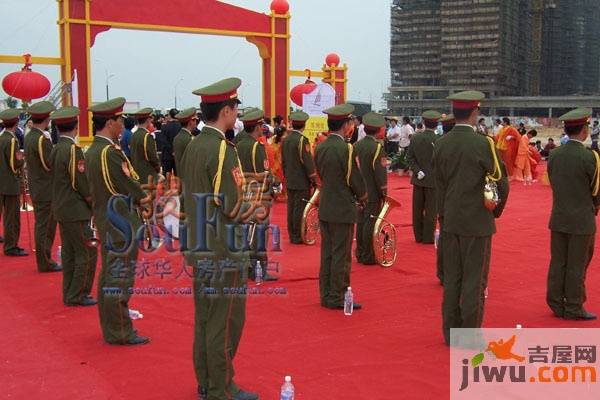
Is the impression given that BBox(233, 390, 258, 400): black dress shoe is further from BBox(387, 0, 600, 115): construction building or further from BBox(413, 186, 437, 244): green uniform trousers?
BBox(387, 0, 600, 115): construction building

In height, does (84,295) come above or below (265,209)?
below

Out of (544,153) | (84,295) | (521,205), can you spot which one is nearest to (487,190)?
(84,295)

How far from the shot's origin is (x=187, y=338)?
4.79 metres

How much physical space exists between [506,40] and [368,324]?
4847 cm

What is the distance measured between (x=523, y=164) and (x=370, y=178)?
10121 mm

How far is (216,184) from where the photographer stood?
3.40 metres

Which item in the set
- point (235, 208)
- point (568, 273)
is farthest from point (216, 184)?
point (568, 273)

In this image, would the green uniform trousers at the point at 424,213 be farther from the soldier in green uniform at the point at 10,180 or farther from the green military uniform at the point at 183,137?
the soldier in green uniform at the point at 10,180

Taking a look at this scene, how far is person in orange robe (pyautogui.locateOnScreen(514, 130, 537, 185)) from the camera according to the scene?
52.4 feet

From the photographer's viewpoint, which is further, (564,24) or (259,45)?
(564,24)

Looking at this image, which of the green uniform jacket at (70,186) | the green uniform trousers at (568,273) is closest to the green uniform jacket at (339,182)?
the green uniform trousers at (568,273)

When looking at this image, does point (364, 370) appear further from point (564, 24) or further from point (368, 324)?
point (564, 24)

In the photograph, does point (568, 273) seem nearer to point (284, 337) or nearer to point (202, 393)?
point (284, 337)

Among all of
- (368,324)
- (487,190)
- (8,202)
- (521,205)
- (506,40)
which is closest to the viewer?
(487,190)
